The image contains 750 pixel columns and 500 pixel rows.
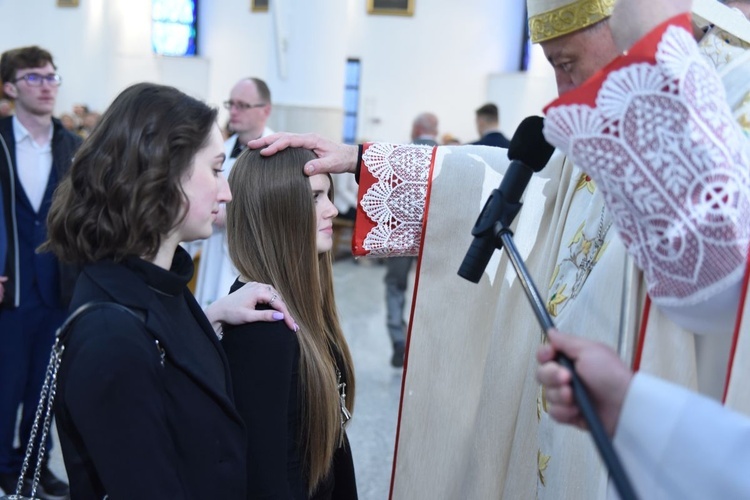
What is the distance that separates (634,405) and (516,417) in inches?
29.8

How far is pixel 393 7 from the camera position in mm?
14211

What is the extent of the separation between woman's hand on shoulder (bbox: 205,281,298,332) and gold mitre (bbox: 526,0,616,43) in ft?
2.37

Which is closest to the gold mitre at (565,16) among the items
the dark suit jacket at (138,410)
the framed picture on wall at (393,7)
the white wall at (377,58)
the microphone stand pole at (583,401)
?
the microphone stand pole at (583,401)

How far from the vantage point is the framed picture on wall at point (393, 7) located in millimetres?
14203

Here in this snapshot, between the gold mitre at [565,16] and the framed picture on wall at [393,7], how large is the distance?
13.1 m

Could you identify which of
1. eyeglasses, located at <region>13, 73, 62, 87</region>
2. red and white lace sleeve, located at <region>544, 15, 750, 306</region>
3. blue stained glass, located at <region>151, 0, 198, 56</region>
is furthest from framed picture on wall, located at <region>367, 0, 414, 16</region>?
red and white lace sleeve, located at <region>544, 15, 750, 306</region>

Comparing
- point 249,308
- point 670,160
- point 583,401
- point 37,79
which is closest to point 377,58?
point 37,79

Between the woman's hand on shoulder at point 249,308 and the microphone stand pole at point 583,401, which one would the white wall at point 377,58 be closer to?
the woman's hand on shoulder at point 249,308

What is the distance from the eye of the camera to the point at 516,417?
1678 millimetres

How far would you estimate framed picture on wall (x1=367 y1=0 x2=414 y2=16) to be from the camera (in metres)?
14.2

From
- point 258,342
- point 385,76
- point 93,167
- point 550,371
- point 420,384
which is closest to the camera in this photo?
point 550,371

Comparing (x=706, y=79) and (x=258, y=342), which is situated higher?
(x=706, y=79)

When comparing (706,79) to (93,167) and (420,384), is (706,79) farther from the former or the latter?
(420,384)

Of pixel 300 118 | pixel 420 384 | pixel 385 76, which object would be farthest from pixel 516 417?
pixel 385 76
